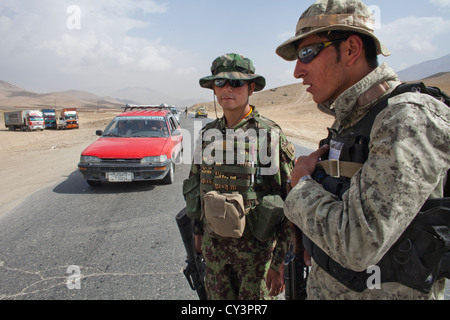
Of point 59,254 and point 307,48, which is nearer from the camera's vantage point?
point 307,48

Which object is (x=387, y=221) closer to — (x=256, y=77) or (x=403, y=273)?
(x=403, y=273)

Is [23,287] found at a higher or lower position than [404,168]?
lower

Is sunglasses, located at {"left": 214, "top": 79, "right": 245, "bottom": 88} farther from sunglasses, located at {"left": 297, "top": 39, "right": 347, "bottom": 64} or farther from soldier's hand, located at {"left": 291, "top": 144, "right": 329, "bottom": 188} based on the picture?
soldier's hand, located at {"left": 291, "top": 144, "right": 329, "bottom": 188}

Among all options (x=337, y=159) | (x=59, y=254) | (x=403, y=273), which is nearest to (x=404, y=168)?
(x=337, y=159)

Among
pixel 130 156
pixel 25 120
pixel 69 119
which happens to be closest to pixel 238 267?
pixel 130 156

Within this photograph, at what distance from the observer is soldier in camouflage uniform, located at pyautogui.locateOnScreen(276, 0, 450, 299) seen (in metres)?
0.81

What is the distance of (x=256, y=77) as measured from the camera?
2.11 meters

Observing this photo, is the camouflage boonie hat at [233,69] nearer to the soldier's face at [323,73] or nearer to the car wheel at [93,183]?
the soldier's face at [323,73]

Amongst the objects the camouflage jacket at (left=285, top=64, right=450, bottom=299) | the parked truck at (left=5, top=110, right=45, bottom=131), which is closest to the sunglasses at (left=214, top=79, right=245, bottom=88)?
the camouflage jacket at (left=285, top=64, right=450, bottom=299)

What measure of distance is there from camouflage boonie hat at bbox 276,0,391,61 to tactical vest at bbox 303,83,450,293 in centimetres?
29

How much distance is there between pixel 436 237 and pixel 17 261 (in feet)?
12.4

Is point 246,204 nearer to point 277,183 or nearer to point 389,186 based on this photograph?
point 277,183

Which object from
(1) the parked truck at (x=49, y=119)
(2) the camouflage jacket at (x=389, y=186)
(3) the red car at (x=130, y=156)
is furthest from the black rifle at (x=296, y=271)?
(1) the parked truck at (x=49, y=119)

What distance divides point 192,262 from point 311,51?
1.71 meters
